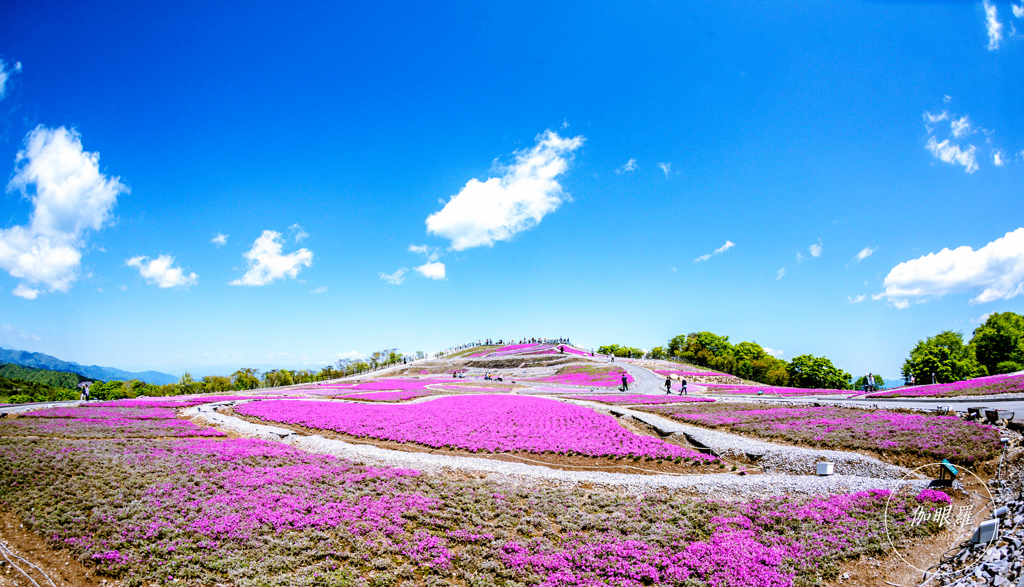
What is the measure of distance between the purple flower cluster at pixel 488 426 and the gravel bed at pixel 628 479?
2249 mm

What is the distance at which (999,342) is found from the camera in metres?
62.2

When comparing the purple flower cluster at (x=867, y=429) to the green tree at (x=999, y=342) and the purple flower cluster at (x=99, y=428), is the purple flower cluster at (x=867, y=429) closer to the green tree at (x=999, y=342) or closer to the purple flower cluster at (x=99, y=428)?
the purple flower cluster at (x=99, y=428)

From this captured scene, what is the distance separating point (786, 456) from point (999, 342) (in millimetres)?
81732

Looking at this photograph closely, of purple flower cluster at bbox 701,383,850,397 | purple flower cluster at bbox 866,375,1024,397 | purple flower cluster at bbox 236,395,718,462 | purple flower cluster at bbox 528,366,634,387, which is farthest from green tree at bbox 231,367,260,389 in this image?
purple flower cluster at bbox 866,375,1024,397

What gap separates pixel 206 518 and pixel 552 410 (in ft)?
70.3

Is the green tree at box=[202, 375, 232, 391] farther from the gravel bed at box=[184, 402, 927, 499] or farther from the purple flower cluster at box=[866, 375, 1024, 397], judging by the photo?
the purple flower cluster at box=[866, 375, 1024, 397]

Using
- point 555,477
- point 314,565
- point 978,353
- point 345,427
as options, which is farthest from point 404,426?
point 978,353

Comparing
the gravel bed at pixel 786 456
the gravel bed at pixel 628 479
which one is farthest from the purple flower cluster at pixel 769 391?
the gravel bed at pixel 628 479

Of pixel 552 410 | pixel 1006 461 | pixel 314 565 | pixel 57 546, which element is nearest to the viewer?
pixel 314 565

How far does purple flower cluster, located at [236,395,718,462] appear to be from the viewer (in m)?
18.8

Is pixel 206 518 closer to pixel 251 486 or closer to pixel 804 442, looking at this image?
pixel 251 486

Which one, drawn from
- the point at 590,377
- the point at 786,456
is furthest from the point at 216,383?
the point at 786,456

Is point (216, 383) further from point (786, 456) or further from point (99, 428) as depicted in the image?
point (786, 456)

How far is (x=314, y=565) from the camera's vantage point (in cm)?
915
